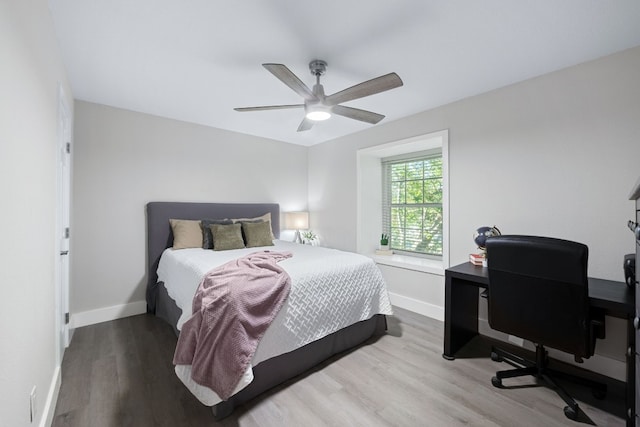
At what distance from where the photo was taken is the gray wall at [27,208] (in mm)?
978

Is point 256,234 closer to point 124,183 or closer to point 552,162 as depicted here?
point 124,183

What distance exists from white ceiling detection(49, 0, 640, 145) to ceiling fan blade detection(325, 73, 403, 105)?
284 millimetres

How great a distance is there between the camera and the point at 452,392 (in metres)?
1.87

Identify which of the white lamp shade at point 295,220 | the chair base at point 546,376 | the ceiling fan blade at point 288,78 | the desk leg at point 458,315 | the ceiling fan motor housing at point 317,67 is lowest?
the chair base at point 546,376

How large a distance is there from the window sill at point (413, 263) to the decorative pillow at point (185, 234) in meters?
2.36

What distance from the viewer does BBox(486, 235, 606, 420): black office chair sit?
1.59 m

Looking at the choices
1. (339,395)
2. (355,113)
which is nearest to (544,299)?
(339,395)

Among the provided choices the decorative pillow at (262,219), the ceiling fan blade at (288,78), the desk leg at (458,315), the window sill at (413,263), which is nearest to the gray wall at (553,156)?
the window sill at (413,263)

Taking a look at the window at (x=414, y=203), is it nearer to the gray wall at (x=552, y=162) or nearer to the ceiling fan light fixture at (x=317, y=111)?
the gray wall at (x=552, y=162)

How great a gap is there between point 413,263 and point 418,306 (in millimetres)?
515

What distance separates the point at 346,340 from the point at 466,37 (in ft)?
8.13

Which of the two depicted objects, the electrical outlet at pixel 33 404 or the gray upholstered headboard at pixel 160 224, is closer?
the electrical outlet at pixel 33 404

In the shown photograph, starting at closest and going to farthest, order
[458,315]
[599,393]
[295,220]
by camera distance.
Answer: [599,393]
[458,315]
[295,220]

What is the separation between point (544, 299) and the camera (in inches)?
66.8
